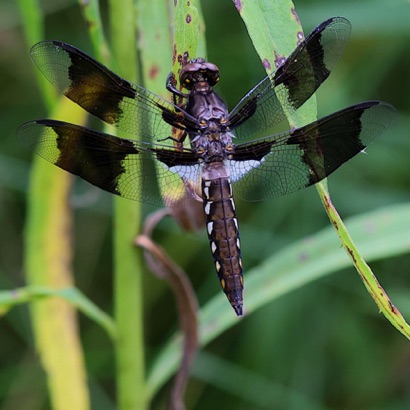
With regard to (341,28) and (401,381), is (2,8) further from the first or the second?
(401,381)

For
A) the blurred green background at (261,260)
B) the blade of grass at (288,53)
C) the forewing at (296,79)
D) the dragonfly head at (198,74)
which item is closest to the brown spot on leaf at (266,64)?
the blade of grass at (288,53)

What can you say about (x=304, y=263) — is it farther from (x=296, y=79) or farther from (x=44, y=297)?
(x=44, y=297)

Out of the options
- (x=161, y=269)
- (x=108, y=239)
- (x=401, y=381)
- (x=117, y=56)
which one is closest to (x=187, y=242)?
(x=108, y=239)

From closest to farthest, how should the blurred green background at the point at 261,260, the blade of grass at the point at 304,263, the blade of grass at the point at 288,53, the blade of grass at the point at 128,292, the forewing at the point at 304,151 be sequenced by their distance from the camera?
the blade of grass at the point at 288,53
the forewing at the point at 304,151
the blade of grass at the point at 128,292
the blade of grass at the point at 304,263
the blurred green background at the point at 261,260

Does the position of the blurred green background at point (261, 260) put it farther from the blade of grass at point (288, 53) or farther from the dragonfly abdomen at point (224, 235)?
the blade of grass at point (288, 53)

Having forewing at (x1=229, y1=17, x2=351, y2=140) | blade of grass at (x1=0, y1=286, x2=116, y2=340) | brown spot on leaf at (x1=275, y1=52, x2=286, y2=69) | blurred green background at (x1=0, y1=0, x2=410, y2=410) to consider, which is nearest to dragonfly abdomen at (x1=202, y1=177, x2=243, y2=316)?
forewing at (x1=229, y1=17, x2=351, y2=140)

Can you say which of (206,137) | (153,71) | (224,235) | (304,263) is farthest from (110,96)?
(304,263)

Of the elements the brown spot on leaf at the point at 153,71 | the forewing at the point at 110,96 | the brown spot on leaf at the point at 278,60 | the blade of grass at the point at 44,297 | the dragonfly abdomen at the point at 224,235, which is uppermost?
the brown spot on leaf at the point at 153,71
